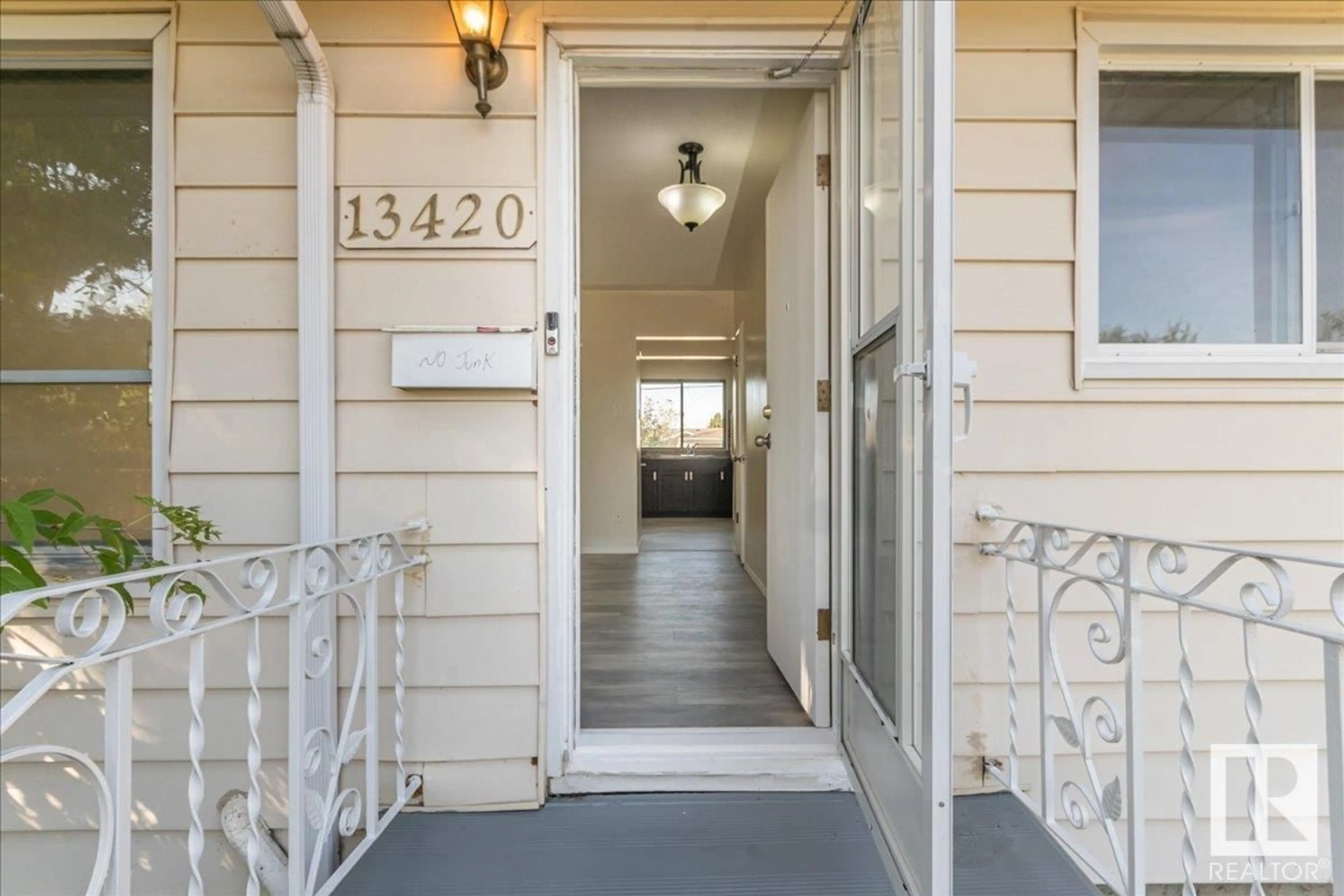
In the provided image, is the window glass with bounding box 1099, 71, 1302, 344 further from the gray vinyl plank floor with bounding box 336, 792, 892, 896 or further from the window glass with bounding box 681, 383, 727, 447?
the window glass with bounding box 681, 383, 727, 447

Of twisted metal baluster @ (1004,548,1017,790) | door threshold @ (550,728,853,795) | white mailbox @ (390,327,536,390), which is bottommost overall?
door threshold @ (550,728,853,795)

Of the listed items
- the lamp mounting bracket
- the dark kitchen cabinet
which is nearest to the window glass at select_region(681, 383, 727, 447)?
the dark kitchen cabinet

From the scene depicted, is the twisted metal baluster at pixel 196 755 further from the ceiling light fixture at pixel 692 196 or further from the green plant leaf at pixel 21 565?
the ceiling light fixture at pixel 692 196

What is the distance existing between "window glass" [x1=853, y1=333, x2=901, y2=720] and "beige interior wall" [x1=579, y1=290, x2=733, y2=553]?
11.6ft

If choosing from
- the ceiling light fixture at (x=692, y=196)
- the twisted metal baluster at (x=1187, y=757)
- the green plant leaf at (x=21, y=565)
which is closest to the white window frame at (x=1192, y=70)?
the twisted metal baluster at (x=1187, y=757)

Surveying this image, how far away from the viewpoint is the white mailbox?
5.05 feet

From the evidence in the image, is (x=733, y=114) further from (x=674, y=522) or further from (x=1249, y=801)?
(x=674, y=522)

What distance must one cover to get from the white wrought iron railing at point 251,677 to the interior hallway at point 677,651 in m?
0.61

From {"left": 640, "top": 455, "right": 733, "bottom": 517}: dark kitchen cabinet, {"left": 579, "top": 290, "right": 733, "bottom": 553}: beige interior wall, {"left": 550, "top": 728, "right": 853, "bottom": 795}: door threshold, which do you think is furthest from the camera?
{"left": 640, "top": 455, "right": 733, "bottom": 517}: dark kitchen cabinet

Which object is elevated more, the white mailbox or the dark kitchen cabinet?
the white mailbox

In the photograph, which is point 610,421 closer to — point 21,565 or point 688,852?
point 688,852

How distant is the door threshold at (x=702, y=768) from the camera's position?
1.59 m

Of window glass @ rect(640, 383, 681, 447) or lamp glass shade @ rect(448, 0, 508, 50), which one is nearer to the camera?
lamp glass shade @ rect(448, 0, 508, 50)

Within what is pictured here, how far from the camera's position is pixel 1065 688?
1316 mm
